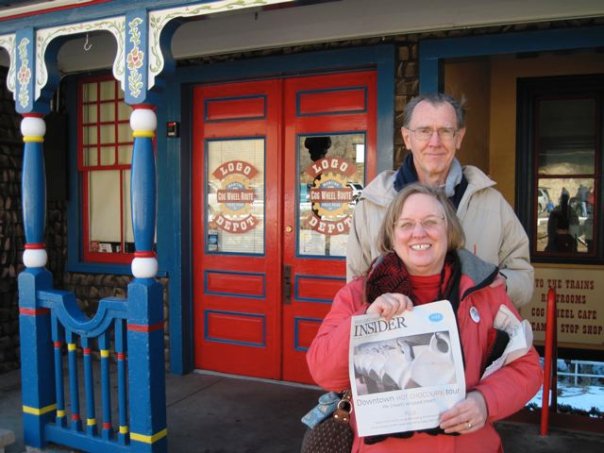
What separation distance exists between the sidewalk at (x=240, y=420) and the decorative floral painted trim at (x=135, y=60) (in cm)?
230

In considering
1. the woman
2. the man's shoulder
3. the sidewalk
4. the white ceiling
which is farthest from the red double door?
the woman

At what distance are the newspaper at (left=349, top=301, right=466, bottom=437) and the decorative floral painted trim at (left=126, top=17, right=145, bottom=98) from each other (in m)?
2.22

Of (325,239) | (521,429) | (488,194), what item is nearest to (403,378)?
(488,194)

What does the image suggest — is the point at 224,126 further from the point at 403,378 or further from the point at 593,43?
the point at 403,378

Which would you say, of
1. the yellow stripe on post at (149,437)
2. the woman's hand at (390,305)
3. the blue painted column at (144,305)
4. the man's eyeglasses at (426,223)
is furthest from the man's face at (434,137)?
the yellow stripe on post at (149,437)

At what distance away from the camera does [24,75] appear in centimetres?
370

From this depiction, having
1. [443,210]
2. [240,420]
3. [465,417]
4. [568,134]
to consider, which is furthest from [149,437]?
[568,134]

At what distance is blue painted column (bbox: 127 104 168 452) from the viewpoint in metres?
3.28

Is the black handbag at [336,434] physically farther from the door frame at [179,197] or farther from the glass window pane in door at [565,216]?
the glass window pane in door at [565,216]

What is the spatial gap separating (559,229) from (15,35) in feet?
17.5

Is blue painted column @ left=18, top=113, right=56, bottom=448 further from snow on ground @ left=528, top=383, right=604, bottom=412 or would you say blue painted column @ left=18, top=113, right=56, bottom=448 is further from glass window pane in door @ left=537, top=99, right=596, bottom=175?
glass window pane in door @ left=537, top=99, right=596, bottom=175

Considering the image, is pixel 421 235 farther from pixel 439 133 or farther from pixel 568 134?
pixel 568 134

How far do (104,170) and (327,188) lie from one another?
2405mm

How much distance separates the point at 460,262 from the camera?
5.83 ft
